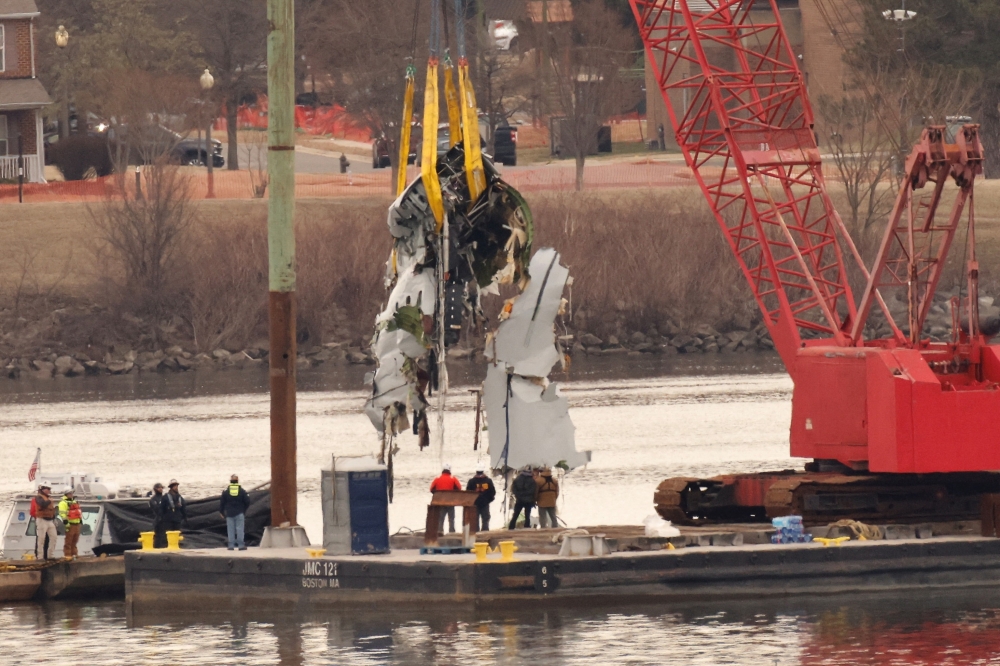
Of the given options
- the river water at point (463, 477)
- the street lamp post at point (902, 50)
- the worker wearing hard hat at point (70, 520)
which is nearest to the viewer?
the river water at point (463, 477)

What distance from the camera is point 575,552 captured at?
109 feet

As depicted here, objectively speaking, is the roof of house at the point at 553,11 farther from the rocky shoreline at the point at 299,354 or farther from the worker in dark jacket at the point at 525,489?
the worker in dark jacket at the point at 525,489

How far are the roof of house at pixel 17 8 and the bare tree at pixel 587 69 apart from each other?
27006mm

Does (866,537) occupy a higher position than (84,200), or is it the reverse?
(84,200)

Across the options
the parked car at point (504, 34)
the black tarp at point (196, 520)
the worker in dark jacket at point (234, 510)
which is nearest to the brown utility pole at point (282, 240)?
the worker in dark jacket at point (234, 510)

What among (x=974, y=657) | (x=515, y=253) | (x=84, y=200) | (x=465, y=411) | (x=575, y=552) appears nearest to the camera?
(x=974, y=657)

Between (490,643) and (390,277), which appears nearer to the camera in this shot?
(490,643)

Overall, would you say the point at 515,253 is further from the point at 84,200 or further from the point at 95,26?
the point at 95,26

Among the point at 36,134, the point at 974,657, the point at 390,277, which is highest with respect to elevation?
the point at 36,134

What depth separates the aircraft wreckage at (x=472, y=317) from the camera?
3631cm

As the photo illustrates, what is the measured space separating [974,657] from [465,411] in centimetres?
4351

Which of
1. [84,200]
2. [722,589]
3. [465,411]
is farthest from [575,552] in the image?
[84,200]

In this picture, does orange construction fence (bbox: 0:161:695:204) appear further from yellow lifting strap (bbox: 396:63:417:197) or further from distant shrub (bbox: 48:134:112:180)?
yellow lifting strap (bbox: 396:63:417:197)

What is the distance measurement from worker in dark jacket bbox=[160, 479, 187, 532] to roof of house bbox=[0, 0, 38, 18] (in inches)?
2816
